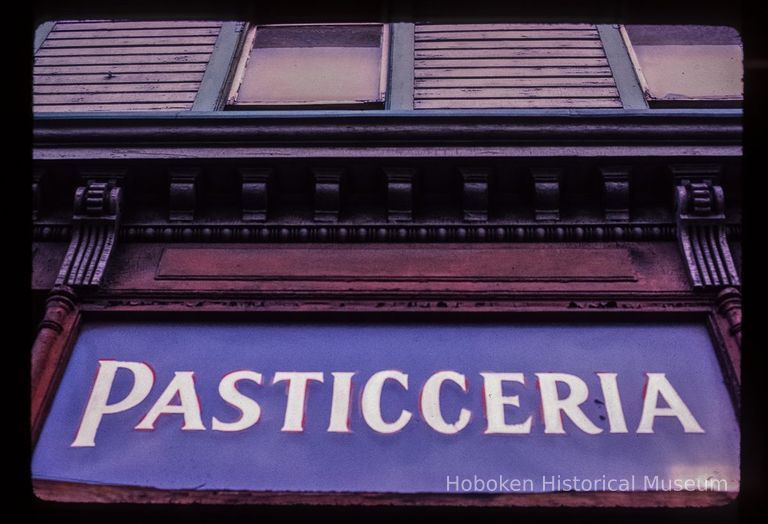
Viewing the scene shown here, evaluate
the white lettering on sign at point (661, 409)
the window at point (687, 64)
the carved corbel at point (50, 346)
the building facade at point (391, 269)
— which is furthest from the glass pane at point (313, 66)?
the white lettering on sign at point (661, 409)

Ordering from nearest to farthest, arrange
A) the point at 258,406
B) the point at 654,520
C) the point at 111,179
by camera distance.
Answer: the point at 654,520 → the point at 258,406 → the point at 111,179

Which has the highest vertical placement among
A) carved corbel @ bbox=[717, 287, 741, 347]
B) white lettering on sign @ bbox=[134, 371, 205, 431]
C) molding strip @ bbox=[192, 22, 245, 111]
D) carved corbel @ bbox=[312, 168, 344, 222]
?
molding strip @ bbox=[192, 22, 245, 111]

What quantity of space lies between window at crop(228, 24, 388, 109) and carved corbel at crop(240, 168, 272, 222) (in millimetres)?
1349

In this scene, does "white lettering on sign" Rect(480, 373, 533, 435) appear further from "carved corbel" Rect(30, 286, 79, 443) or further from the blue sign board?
"carved corbel" Rect(30, 286, 79, 443)

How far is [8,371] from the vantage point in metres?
2.94

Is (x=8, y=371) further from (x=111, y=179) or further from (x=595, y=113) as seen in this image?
(x=595, y=113)

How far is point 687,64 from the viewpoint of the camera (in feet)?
29.2

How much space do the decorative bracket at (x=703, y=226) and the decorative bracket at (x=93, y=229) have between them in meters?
4.11

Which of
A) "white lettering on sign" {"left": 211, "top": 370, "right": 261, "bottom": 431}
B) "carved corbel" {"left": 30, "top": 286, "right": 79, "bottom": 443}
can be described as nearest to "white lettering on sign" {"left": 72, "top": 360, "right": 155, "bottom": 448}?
"carved corbel" {"left": 30, "top": 286, "right": 79, "bottom": 443}

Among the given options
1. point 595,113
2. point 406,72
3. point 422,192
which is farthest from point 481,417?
point 406,72

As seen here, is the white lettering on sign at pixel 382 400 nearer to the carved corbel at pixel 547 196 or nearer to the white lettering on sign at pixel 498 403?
the white lettering on sign at pixel 498 403

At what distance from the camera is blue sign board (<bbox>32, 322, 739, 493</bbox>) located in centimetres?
563

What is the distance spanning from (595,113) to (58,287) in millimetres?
4097

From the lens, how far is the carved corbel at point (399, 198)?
7.13 metres
